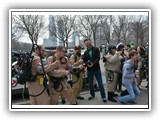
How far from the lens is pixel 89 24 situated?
116 inches

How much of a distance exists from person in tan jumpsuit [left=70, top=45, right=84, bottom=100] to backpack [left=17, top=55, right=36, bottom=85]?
0.74 m

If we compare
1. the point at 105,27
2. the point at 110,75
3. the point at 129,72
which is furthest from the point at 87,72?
the point at 105,27

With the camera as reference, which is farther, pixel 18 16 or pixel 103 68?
pixel 103 68

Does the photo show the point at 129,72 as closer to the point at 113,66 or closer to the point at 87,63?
the point at 113,66

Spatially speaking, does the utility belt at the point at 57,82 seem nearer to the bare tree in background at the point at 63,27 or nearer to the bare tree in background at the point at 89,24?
the bare tree in background at the point at 63,27

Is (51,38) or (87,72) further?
(87,72)

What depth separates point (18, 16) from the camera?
2.88 metres

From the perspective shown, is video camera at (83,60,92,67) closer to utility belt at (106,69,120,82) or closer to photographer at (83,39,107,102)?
photographer at (83,39,107,102)

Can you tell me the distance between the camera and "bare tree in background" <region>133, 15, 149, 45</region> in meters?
2.92

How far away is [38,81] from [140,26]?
1213 mm

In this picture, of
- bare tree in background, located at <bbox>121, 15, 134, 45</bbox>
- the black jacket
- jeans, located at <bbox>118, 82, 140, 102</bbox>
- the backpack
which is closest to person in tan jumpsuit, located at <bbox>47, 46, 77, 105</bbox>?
the backpack
